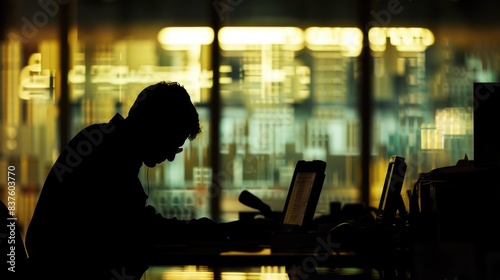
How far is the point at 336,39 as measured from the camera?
7738mm

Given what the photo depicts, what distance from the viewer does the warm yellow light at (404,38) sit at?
7711 millimetres

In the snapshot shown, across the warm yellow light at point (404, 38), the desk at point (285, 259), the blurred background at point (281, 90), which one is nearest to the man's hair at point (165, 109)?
the desk at point (285, 259)

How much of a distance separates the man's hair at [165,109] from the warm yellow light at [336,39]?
13.8ft

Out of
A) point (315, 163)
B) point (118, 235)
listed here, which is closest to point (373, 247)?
point (315, 163)

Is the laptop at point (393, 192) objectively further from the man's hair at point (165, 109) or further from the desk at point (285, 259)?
the man's hair at point (165, 109)

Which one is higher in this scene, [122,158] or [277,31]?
Answer: [277,31]

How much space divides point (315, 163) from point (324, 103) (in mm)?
3535

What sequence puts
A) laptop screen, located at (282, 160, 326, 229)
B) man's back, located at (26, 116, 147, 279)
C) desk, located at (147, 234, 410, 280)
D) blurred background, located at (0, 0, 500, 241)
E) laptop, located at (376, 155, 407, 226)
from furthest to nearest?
blurred background, located at (0, 0, 500, 241) < laptop screen, located at (282, 160, 326, 229) < laptop, located at (376, 155, 407, 226) < desk, located at (147, 234, 410, 280) < man's back, located at (26, 116, 147, 279)

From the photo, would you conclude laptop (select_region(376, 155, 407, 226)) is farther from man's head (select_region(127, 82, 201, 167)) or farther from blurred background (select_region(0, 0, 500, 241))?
blurred background (select_region(0, 0, 500, 241))

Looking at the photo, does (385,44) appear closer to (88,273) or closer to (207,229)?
(207,229)

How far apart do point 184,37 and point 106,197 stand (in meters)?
4.46

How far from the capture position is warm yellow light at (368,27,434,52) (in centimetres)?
771

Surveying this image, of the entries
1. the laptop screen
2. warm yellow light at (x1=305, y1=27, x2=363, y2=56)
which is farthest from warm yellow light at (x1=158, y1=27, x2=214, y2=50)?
the laptop screen

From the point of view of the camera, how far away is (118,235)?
3.47 metres
